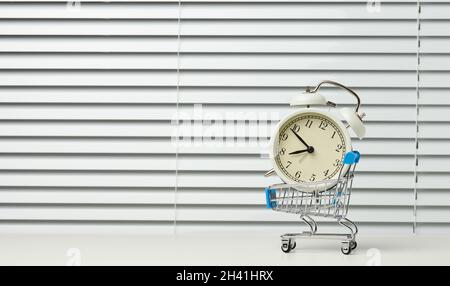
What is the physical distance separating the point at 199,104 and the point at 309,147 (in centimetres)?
80

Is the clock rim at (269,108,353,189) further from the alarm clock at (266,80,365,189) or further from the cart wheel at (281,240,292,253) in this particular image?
the cart wheel at (281,240,292,253)

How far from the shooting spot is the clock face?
94.7 inches

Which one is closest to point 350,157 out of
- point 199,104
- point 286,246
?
point 286,246

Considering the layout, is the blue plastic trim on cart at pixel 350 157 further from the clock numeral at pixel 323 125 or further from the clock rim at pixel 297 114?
the clock numeral at pixel 323 125

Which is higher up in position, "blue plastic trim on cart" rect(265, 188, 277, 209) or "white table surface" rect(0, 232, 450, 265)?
"blue plastic trim on cart" rect(265, 188, 277, 209)

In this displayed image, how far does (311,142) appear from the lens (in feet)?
7.98

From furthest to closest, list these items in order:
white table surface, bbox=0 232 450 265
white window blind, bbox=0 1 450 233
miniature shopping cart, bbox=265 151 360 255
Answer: white window blind, bbox=0 1 450 233 < miniature shopping cart, bbox=265 151 360 255 < white table surface, bbox=0 232 450 265

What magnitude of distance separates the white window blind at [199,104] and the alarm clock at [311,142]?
622 millimetres

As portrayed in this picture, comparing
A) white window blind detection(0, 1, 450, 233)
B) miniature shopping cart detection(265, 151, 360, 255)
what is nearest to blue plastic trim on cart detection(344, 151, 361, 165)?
miniature shopping cart detection(265, 151, 360, 255)

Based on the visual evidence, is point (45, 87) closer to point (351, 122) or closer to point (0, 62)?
point (0, 62)

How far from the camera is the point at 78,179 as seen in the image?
10.0 feet

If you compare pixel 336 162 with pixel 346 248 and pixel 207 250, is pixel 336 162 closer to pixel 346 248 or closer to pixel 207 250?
pixel 346 248

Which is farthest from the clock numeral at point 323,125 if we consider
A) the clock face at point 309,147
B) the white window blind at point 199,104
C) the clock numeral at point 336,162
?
the white window blind at point 199,104
